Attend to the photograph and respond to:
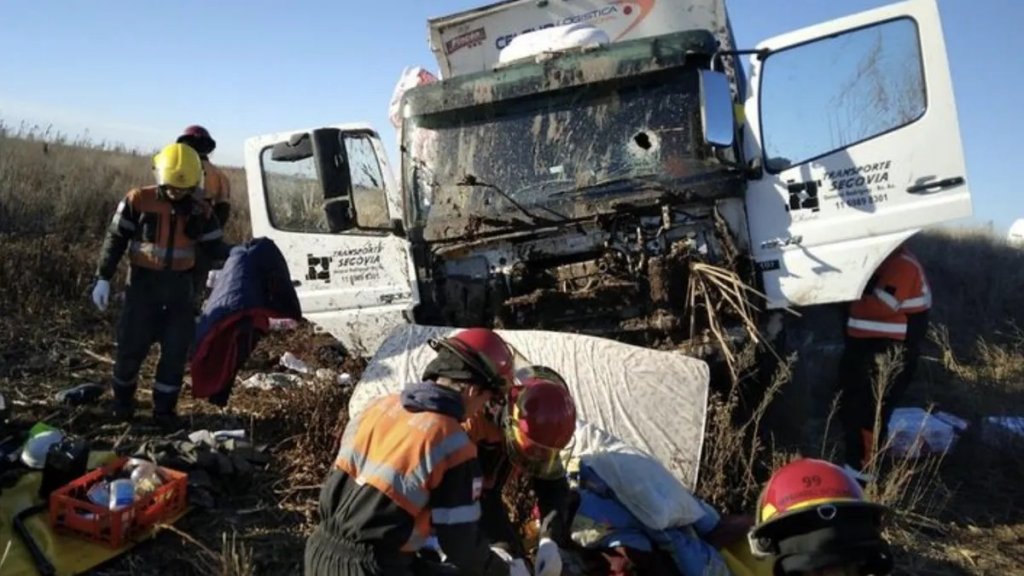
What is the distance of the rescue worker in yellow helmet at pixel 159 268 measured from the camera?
16.8 feet

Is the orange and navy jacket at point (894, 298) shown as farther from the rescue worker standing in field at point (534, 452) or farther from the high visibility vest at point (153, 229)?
the high visibility vest at point (153, 229)

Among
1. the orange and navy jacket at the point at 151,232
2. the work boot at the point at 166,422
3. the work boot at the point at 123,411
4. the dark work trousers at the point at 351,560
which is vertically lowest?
the dark work trousers at the point at 351,560

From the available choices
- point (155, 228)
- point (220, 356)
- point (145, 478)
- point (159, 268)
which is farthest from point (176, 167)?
point (145, 478)

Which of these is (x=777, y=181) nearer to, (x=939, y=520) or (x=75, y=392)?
(x=939, y=520)

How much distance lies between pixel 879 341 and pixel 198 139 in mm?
5199

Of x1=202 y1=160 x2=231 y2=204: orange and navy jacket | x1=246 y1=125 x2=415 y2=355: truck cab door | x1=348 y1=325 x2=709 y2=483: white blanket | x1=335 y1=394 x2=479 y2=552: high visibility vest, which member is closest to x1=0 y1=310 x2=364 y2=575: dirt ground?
x1=246 y1=125 x2=415 y2=355: truck cab door

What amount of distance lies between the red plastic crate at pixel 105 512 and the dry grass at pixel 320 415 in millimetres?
105

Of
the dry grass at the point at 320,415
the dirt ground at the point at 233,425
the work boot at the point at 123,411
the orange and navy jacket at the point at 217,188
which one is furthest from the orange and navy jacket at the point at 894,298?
the orange and navy jacket at the point at 217,188

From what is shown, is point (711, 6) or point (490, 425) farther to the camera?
point (711, 6)

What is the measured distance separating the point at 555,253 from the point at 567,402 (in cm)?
167

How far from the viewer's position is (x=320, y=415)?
4.65m

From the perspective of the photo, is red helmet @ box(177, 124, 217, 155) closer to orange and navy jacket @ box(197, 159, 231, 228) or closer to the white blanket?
orange and navy jacket @ box(197, 159, 231, 228)

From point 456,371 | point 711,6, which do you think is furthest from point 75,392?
point 711,6

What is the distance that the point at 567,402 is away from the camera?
3.12m
